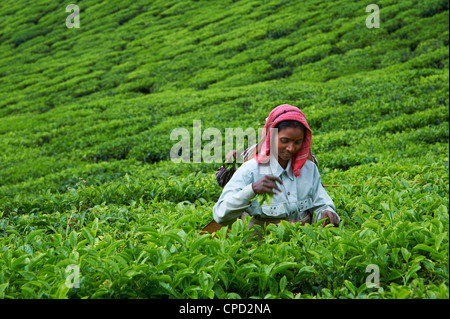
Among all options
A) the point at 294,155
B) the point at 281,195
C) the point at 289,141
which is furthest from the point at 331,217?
the point at 289,141

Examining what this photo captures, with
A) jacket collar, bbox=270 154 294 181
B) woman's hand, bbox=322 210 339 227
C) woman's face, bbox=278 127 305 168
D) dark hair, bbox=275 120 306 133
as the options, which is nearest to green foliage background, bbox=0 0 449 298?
woman's hand, bbox=322 210 339 227

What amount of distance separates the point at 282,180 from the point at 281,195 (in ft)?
0.39

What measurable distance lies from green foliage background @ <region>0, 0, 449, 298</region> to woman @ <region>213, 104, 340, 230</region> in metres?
0.19

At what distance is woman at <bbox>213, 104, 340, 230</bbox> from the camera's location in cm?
298

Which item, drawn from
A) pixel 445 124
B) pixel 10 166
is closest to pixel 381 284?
pixel 445 124

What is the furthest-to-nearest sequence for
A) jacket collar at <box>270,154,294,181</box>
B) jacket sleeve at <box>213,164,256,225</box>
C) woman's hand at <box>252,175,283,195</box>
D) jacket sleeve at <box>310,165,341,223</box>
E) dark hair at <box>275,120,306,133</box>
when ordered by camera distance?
jacket sleeve at <box>310,165,341,223</box> → jacket collar at <box>270,154,294,181</box> → dark hair at <box>275,120,306,133</box> → jacket sleeve at <box>213,164,256,225</box> → woman's hand at <box>252,175,283,195</box>

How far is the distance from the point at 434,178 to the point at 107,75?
1819 centimetres

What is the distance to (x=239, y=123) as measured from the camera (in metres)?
11.3

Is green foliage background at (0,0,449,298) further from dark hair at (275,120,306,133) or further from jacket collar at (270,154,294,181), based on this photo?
dark hair at (275,120,306,133)

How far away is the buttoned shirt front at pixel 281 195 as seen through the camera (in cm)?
304

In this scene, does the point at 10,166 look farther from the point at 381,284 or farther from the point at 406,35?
the point at 406,35

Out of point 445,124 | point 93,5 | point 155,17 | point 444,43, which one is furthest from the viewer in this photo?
point 93,5

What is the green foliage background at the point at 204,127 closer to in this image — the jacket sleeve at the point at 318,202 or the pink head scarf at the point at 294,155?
the jacket sleeve at the point at 318,202
